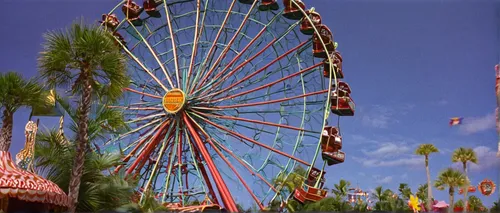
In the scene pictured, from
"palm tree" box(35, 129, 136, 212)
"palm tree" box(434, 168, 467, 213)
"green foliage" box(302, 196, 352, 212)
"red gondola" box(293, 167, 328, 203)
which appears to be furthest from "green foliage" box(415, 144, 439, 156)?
"palm tree" box(35, 129, 136, 212)

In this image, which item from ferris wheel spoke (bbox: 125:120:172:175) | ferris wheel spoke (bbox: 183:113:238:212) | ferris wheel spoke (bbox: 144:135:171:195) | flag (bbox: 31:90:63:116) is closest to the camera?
flag (bbox: 31:90:63:116)

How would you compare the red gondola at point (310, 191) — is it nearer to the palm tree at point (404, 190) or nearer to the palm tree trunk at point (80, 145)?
the palm tree trunk at point (80, 145)

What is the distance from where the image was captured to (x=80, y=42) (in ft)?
40.1

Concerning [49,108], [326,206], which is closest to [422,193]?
[326,206]

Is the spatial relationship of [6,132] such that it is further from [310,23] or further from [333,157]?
[310,23]

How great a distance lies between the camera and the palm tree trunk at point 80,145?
11.6 meters

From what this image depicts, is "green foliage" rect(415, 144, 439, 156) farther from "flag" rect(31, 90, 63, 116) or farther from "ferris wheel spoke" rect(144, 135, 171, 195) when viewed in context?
"flag" rect(31, 90, 63, 116)

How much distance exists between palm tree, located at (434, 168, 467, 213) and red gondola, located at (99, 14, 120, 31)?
2854 centimetres

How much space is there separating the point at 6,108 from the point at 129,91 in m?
13.3

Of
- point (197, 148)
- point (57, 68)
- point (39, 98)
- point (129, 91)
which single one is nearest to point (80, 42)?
point (57, 68)

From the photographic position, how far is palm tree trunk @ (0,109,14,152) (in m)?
→ 12.7

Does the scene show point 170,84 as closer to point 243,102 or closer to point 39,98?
point 243,102

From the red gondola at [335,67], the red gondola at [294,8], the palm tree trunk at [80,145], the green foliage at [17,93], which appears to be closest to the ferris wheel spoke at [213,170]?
the red gondola at [335,67]

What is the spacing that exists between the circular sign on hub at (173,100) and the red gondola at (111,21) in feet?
15.7
